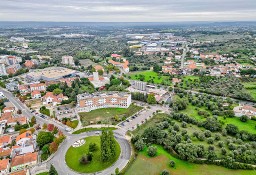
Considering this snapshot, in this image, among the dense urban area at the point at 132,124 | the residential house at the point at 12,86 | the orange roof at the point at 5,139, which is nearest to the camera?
the dense urban area at the point at 132,124

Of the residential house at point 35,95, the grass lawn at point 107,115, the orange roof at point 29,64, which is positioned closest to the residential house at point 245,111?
the grass lawn at point 107,115

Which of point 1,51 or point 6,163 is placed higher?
point 1,51

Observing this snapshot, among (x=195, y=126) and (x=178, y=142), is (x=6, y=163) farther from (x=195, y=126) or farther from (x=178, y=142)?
(x=195, y=126)

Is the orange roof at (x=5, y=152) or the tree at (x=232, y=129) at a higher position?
the tree at (x=232, y=129)

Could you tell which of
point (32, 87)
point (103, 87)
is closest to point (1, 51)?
point (32, 87)

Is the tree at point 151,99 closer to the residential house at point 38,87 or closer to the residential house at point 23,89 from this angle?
the residential house at point 38,87

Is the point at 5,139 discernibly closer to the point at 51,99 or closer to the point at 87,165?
the point at 87,165
